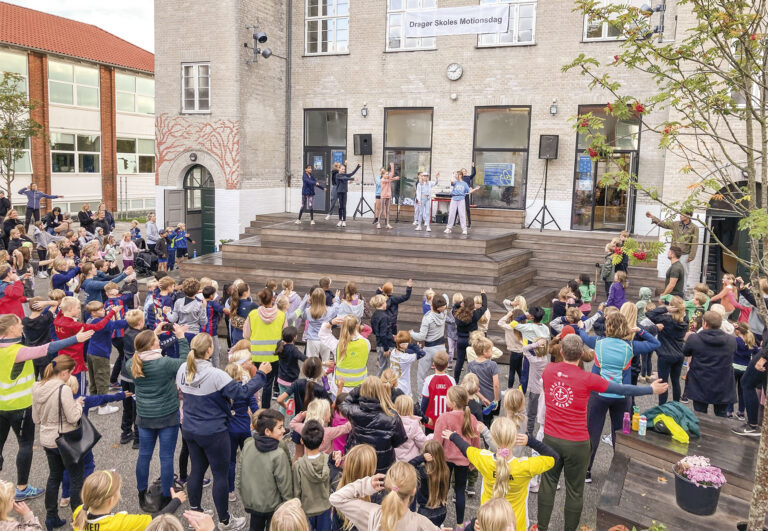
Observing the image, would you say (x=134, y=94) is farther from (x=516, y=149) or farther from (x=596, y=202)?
(x=596, y=202)

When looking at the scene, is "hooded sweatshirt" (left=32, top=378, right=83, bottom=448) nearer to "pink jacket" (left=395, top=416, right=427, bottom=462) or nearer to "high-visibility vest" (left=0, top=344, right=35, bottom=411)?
"high-visibility vest" (left=0, top=344, right=35, bottom=411)

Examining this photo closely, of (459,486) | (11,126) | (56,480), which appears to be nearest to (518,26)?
(459,486)

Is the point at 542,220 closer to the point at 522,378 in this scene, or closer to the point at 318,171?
the point at 318,171

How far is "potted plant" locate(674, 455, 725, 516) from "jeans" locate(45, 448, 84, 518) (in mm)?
5464

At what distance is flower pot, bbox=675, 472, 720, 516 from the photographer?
17.7 feet

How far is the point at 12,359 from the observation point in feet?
20.3

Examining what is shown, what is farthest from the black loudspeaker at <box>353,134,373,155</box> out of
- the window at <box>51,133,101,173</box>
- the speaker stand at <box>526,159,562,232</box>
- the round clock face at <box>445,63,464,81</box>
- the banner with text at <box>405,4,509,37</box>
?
the window at <box>51,133,101,173</box>

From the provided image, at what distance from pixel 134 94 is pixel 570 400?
37.7 metres

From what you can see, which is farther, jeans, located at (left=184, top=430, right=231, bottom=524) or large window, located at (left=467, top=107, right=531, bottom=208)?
large window, located at (left=467, top=107, right=531, bottom=208)

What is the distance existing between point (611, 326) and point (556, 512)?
195cm

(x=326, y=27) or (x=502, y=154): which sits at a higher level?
(x=326, y=27)

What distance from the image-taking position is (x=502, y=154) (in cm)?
1966

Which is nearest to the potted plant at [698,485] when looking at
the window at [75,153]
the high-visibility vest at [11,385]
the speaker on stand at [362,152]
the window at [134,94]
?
the high-visibility vest at [11,385]

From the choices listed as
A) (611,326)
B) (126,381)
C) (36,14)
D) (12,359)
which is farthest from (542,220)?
(36,14)
